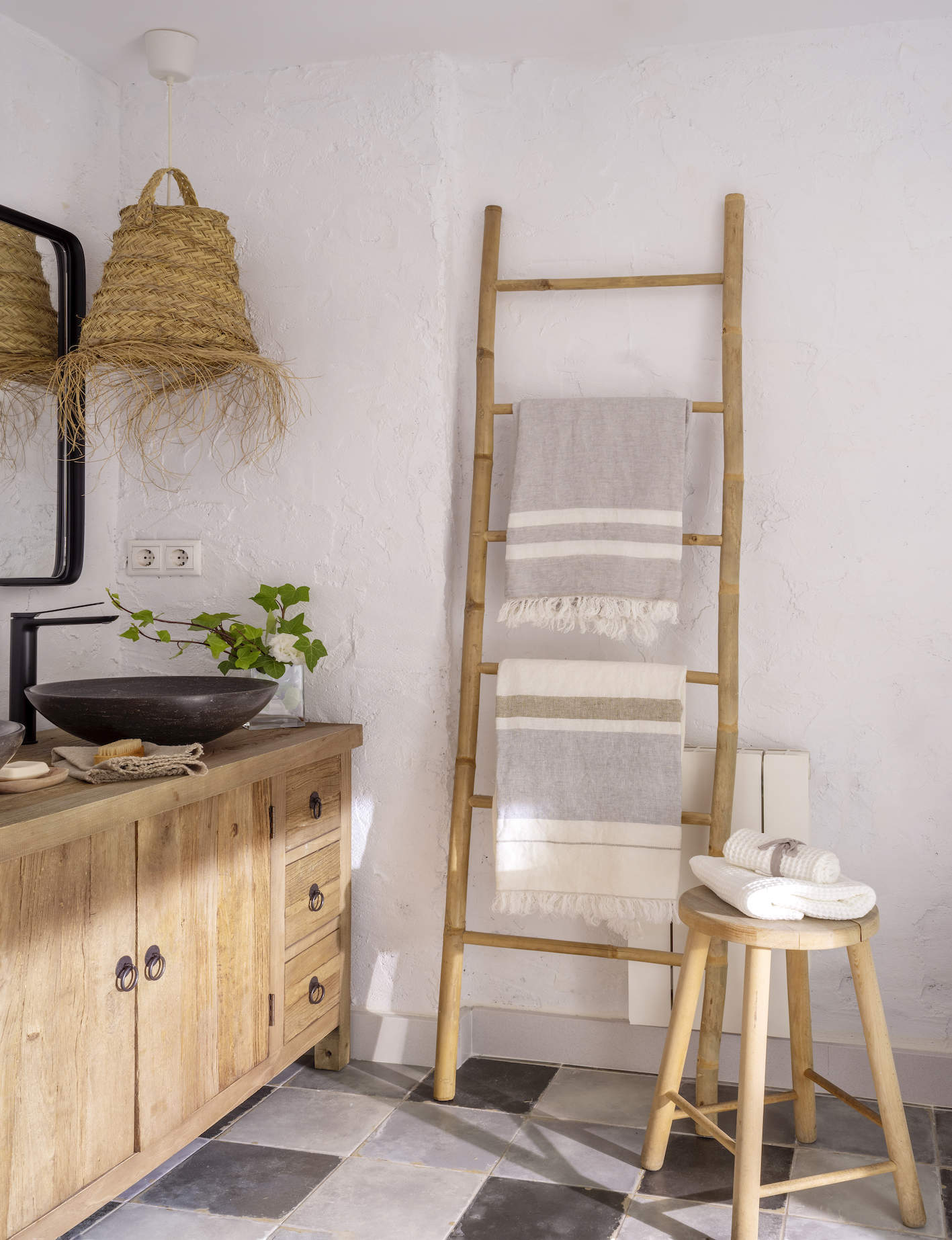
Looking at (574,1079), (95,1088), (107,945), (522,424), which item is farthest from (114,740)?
(574,1079)

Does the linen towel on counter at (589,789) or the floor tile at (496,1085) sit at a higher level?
the linen towel on counter at (589,789)

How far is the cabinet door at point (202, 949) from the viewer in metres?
1.59

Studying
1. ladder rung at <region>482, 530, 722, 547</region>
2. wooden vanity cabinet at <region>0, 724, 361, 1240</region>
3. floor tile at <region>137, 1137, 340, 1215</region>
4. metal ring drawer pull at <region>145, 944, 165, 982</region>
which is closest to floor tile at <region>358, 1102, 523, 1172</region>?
floor tile at <region>137, 1137, 340, 1215</region>

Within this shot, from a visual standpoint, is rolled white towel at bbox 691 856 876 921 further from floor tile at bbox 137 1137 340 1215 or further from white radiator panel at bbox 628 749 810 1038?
floor tile at bbox 137 1137 340 1215

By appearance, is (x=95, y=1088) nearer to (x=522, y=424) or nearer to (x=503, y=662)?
(x=503, y=662)

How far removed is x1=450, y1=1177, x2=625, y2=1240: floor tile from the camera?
5.32 feet

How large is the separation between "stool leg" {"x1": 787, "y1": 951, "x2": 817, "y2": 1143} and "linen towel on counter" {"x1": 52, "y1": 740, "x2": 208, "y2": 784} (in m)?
1.08

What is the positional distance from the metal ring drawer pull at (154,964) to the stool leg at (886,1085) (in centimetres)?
104

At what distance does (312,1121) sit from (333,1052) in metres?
0.23

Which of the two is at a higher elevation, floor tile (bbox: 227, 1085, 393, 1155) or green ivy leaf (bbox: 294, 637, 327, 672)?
green ivy leaf (bbox: 294, 637, 327, 672)

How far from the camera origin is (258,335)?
2365 millimetres

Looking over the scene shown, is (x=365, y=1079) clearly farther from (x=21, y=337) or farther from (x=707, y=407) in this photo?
(x=21, y=337)

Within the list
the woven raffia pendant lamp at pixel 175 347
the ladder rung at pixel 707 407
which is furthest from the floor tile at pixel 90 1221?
the ladder rung at pixel 707 407

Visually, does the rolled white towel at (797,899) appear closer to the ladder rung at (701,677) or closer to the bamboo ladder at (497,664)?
the bamboo ladder at (497,664)
